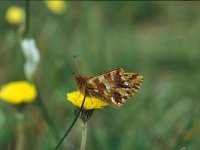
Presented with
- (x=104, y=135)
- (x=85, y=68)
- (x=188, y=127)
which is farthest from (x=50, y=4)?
(x=188, y=127)

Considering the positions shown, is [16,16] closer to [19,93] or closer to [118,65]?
[118,65]

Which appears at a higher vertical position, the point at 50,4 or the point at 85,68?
the point at 50,4

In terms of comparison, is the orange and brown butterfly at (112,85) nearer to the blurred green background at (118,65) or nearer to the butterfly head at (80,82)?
the butterfly head at (80,82)

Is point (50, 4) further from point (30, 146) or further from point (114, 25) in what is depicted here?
point (30, 146)

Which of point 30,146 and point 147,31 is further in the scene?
point 147,31

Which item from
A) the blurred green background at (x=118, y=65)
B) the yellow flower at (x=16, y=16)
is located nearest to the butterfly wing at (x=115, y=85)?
the blurred green background at (x=118, y=65)

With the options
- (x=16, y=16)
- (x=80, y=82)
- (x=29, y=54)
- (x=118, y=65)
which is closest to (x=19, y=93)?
(x=29, y=54)
